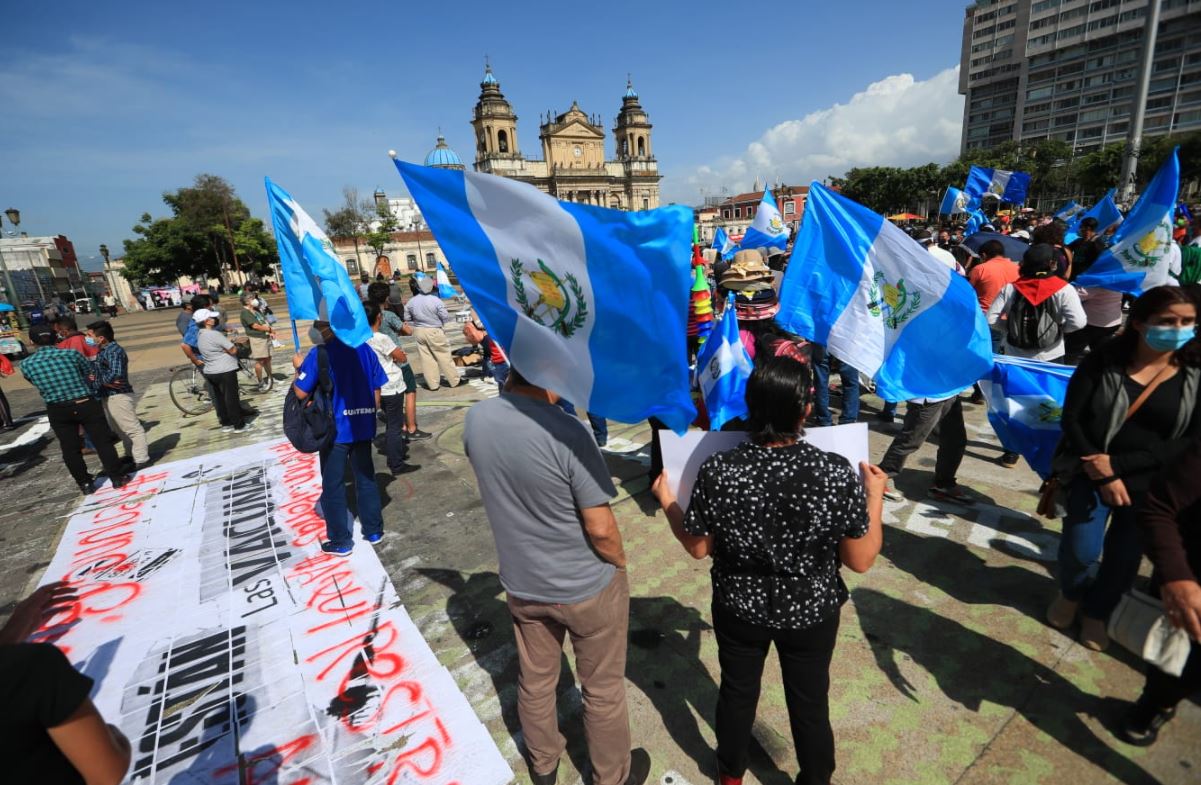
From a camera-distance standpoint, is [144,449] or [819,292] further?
[144,449]

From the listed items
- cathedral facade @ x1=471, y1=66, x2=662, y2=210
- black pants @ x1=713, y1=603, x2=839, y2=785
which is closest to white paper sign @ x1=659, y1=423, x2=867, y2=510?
black pants @ x1=713, y1=603, x2=839, y2=785

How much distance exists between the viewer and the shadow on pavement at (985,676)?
2332 millimetres

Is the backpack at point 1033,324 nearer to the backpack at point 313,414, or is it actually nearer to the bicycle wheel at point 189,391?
the backpack at point 313,414

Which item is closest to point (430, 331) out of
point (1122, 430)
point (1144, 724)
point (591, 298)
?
point (591, 298)

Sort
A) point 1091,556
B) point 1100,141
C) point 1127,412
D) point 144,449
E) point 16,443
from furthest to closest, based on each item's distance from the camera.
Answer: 1. point 1100,141
2. point 16,443
3. point 144,449
4. point 1091,556
5. point 1127,412

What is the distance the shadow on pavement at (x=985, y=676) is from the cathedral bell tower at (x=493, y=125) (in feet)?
262

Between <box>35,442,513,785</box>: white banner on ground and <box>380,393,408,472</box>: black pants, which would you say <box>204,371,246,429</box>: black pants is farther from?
<box>380,393,408,472</box>: black pants

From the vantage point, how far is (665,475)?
2059 mm

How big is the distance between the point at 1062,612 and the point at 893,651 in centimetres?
95

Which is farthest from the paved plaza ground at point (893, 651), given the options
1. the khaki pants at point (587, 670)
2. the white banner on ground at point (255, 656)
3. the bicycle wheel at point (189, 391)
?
the bicycle wheel at point (189, 391)

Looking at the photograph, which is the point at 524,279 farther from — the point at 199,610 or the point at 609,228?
the point at 199,610

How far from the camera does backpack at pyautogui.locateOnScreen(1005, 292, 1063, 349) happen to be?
14.5ft

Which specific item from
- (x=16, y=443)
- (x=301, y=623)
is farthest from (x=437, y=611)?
(x=16, y=443)

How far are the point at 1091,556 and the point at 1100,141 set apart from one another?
94568 millimetres
